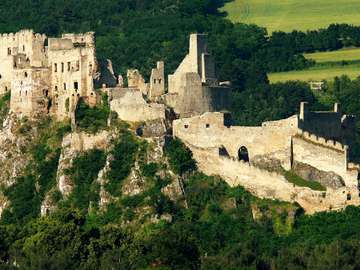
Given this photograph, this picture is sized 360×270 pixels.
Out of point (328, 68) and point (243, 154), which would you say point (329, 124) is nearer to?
point (243, 154)

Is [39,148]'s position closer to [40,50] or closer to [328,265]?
[40,50]

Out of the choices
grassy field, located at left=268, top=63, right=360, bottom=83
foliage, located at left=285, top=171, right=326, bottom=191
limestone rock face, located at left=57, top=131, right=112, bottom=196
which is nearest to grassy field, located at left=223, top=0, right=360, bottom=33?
grassy field, located at left=268, top=63, right=360, bottom=83

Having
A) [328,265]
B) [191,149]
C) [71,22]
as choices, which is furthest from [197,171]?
[71,22]

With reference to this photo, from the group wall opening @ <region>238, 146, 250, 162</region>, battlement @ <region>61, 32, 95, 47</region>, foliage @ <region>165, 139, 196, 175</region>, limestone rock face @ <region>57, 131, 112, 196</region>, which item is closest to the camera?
wall opening @ <region>238, 146, 250, 162</region>

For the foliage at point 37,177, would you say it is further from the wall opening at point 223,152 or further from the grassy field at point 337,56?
the grassy field at point 337,56

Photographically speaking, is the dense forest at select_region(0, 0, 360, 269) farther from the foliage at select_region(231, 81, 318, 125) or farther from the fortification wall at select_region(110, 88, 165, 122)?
the foliage at select_region(231, 81, 318, 125)
